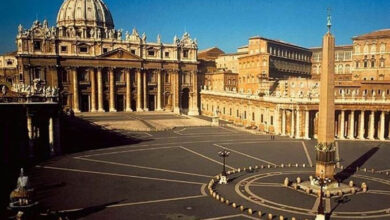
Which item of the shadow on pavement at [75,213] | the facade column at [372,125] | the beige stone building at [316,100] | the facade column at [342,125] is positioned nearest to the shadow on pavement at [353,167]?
the facade column at [342,125]

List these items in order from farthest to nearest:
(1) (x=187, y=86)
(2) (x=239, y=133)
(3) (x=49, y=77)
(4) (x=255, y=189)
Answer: (1) (x=187, y=86) < (3) (x=49, y=77) < (2) (x=239, y=133) < (4) (x=255, y=189)

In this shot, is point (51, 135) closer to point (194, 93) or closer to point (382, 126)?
point (382, 126)

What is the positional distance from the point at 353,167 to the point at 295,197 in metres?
12.4

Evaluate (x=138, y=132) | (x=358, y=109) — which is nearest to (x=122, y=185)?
(x=138, y=132)

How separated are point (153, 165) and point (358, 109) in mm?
33201

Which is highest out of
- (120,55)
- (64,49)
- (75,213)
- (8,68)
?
(64,49)

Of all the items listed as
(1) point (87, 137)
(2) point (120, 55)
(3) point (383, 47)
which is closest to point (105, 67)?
(2) point (120, 55)

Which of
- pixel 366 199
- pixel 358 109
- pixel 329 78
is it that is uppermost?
pixel 329 78

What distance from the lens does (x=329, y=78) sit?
2777 cm

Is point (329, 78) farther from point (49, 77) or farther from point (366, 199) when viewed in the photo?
point (49, 77)

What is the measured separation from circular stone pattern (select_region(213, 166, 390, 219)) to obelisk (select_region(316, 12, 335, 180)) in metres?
2.65

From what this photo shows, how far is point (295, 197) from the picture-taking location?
25875 millimetres

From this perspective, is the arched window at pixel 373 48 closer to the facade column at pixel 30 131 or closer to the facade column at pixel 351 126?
the facade column at pixel 351 126

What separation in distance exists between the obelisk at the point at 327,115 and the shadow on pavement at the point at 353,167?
95.7 inches
